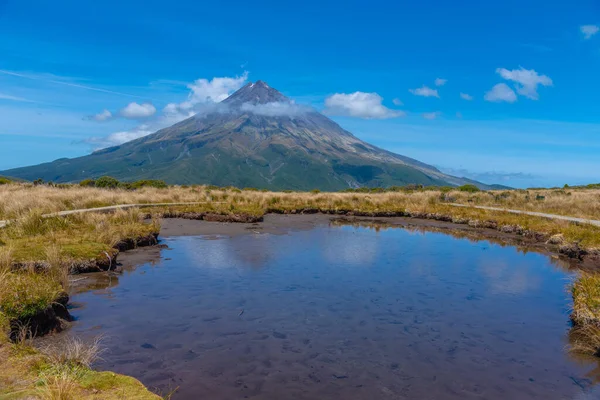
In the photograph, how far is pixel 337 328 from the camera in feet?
34.2

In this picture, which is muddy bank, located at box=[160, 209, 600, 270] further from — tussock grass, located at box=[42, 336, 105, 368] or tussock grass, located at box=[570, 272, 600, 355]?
tussock grass, located at box=[42, 336, 105, 368]

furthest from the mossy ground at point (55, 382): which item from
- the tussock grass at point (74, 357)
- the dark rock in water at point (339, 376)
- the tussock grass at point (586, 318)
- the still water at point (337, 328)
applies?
the tussock grass at point (586, 318)

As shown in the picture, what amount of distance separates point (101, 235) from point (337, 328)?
495 inches

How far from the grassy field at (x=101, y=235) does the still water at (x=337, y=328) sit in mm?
1211

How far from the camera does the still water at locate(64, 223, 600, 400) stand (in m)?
7.75

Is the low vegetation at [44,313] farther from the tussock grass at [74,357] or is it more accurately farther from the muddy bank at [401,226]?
the muddy bank at [401,226]

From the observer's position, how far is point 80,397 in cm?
557

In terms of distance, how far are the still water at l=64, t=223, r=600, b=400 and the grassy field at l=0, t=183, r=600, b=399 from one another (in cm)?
121

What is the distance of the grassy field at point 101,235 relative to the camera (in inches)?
260

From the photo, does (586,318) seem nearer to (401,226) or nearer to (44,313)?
(44,313)

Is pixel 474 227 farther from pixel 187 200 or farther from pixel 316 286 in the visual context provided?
pixel 187 200

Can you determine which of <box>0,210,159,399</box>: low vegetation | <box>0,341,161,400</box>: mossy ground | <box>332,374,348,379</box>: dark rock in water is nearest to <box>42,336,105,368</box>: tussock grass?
<box>0,210,159,399</box>: low vegetation

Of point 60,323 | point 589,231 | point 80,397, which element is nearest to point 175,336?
point 60,323

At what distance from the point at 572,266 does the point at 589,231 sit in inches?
198
